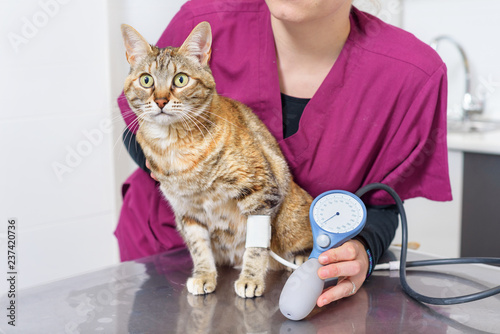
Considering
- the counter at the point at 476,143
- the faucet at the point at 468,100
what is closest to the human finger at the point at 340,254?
the counter at the point at 476,143

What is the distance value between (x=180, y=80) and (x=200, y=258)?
337 mm

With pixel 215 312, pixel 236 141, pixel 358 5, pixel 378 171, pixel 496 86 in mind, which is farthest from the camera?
pixel 496 86

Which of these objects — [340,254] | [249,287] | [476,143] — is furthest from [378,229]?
[476,143]

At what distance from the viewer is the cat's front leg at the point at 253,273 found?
3.12 feet

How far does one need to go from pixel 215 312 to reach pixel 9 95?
4.42ft

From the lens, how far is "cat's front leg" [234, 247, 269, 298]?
950 mm

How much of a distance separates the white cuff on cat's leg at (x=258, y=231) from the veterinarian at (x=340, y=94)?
194 millimetres

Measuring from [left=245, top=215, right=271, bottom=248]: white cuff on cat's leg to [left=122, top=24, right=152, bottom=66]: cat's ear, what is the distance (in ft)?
1.11

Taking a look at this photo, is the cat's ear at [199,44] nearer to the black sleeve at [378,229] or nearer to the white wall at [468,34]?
the black sleeve at [378,229]

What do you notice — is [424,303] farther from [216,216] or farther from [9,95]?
[9,95]

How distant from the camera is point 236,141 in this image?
3.28 ft

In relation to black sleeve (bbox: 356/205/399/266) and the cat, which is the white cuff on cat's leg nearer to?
the cat

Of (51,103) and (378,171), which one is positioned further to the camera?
(51,103)

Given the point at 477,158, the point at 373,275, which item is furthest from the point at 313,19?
the point at 477,158
